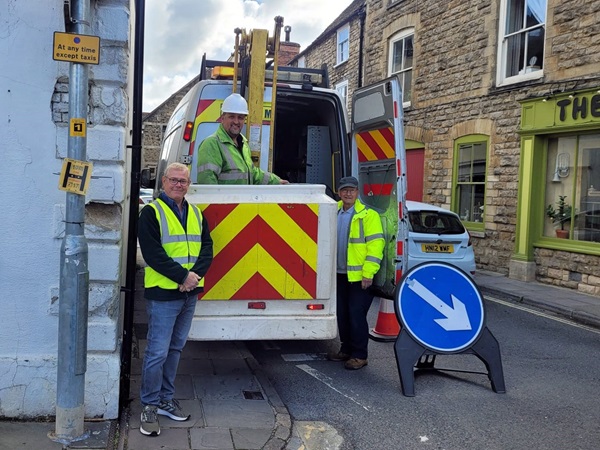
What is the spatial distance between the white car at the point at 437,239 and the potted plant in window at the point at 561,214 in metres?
2.81

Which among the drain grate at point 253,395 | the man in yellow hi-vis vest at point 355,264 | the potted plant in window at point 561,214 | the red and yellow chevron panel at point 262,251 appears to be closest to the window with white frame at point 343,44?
the potted plant in window at point 561,214

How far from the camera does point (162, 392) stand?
421 centimetres

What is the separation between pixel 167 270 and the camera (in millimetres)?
3846

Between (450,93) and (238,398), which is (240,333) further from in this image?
(450,93)

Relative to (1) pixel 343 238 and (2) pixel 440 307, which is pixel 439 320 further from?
(1) pixel 343 238

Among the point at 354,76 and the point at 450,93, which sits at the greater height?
the point at 354,76

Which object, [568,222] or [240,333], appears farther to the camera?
[568,222]

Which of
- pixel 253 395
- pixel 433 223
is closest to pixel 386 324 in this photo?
pixel 253 395

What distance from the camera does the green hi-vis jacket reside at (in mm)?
5012

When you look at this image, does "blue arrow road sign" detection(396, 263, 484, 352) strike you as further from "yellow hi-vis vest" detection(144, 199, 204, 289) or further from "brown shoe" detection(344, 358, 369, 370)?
"yellow hi-vis vest" detection(144, 199, 204, 289)

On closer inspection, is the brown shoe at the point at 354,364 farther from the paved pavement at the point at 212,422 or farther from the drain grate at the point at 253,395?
the drain grate at the point at 253,395

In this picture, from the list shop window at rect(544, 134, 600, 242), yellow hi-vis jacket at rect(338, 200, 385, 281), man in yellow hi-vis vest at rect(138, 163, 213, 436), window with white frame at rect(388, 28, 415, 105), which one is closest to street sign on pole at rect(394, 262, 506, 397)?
yellow hi-vis jacket at rect(338, 200, 385, 281)

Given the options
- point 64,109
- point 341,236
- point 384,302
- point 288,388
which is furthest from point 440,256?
point 64,109

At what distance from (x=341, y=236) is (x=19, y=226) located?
2.78m
